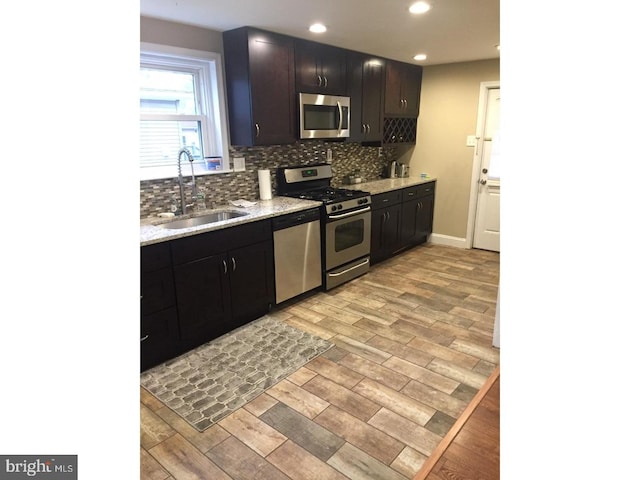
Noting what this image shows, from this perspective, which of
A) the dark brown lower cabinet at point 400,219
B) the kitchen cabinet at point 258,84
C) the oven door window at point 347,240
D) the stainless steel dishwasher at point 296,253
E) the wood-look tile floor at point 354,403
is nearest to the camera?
the wood-look tile floor at point 354,403

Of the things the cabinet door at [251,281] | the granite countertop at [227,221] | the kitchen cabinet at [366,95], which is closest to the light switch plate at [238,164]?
the granite countertop at [227,221]

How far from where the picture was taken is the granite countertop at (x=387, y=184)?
14.6 feet

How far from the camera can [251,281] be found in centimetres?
309

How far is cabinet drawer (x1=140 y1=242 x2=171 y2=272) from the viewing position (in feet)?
7.80

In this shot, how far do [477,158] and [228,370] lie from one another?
13.2 ft

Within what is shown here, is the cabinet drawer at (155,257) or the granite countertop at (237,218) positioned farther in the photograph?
the granite countertop at (237,218)

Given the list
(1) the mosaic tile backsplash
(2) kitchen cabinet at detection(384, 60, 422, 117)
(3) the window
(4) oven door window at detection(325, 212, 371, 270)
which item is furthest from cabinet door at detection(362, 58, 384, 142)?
(3) the window

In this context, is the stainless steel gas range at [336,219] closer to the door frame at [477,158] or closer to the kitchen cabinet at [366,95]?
the kitchen cabinet at [366,95]

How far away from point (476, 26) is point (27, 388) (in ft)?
11.6

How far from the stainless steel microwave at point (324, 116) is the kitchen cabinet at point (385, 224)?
0.84 m

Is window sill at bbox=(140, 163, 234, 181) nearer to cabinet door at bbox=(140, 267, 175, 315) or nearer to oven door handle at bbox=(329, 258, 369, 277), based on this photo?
cabinet door at bbox=(140, 267, 175, 315)

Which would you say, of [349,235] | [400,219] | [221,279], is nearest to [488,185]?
[400,219]

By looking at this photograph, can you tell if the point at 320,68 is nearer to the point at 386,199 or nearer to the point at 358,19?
the point at 358,19

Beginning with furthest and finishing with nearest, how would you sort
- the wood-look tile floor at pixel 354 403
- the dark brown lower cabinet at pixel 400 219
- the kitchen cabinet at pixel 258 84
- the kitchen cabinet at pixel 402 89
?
A: the kitchen cabinet at pixel 402 89, the dark brown lower cabinet at pixel 400 219, the kitchen cabinet at pixel 258 84, the wood-look tile floor at pixel 354 403
